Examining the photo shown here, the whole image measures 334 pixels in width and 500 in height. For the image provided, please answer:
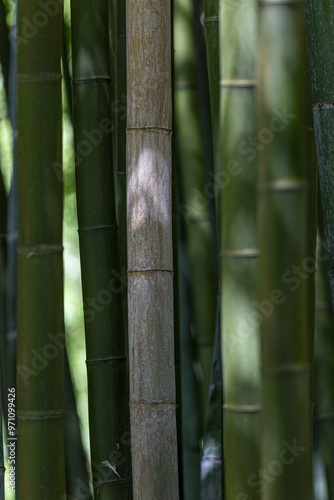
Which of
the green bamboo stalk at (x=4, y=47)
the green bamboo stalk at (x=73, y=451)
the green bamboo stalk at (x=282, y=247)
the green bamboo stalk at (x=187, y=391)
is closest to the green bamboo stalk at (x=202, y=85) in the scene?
the green bamboo stalk at (x=187, y=391)

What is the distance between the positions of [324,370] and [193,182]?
39cm

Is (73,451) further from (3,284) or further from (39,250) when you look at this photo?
(39,250)

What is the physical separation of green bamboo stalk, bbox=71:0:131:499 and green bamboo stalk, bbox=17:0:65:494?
0.39ft

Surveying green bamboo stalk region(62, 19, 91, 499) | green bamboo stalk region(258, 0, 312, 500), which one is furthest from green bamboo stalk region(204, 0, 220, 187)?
green bamboo stalk region(62, 19, 91, 499)

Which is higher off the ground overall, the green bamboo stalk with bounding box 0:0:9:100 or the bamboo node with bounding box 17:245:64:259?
the green bamboo stalk with bounding box 0:0:9:100

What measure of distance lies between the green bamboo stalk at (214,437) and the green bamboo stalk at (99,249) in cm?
16

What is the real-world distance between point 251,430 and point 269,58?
47 cm

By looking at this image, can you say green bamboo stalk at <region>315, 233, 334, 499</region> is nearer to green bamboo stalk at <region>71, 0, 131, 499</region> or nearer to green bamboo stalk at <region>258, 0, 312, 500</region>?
green bamboo stalk at <region>71, 0, 131, 499</region>

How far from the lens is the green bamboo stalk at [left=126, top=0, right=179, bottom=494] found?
1.12 metres

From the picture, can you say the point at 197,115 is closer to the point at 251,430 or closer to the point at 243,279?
the point at 243,279

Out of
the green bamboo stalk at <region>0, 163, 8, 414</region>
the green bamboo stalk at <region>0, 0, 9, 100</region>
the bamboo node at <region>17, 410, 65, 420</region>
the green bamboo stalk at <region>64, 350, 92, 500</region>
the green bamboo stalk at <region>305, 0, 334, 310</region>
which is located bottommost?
the green bamboo stalk at <region>64, 350, 92, 500</region>

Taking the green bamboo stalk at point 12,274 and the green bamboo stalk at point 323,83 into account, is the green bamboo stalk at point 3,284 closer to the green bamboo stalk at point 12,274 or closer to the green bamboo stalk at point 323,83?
the green bamboo stalk at point 12,274

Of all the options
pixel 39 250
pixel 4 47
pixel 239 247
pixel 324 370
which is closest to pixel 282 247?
pixel 239 247

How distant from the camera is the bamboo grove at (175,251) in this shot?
0.85 meters
